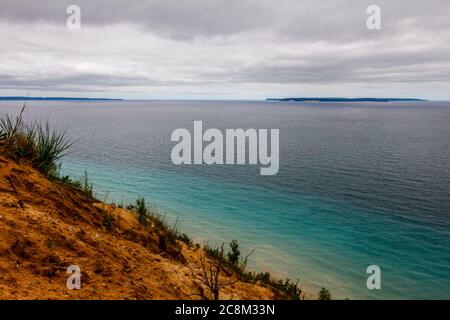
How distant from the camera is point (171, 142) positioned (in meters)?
72.2

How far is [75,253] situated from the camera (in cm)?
781

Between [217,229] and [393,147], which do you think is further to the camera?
[393,147]

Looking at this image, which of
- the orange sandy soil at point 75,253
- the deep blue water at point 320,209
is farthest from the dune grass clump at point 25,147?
the deep blue water at point 320,209

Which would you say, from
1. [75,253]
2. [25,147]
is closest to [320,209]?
[25,147]

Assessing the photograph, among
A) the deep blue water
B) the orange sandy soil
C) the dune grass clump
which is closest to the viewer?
the orange sandy soil

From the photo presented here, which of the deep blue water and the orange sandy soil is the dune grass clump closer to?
the orange sandy soil

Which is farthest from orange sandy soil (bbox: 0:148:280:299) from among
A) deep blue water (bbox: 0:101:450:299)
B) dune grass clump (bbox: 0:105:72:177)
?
deep blue water (bbox: 0:101:450:299)

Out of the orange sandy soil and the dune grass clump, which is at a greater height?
the dune grass clump

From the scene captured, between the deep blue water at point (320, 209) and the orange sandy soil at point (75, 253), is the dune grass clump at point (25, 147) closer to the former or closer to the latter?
the orange sandy soil at point (75, 253)

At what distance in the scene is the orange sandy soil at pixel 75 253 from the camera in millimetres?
6438

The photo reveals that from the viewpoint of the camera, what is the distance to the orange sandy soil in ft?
21.1
